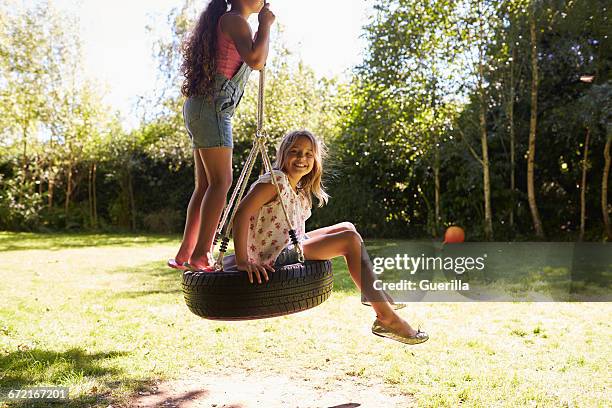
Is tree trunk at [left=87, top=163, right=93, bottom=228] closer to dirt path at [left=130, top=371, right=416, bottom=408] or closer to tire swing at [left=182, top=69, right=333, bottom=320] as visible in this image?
dirt path at [left=130, top=371, right=416, bottom=408]

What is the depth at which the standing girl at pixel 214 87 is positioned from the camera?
7.68 feet

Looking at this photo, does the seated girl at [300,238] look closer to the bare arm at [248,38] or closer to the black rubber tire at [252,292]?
the black rubber tire at [252,292]

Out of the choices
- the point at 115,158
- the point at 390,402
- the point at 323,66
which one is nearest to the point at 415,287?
the point at 390,402

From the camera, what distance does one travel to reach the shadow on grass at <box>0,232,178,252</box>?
31.2 feet

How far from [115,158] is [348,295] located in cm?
864

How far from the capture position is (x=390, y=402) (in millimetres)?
2775

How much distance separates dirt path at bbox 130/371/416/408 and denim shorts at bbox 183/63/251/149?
1212mm

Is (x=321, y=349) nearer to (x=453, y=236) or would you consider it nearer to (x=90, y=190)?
(x=453, y=236)

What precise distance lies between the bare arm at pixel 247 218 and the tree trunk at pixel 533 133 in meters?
6.79

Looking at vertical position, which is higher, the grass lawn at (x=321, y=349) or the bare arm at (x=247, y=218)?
the bare arm at (x=247, y=218)

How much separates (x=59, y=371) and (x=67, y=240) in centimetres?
791

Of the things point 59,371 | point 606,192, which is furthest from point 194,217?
point 606,192

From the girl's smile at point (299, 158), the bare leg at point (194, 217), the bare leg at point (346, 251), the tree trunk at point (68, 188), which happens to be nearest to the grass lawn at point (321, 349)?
the bare leg at point (346, 251)

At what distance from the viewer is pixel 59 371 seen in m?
3.19
